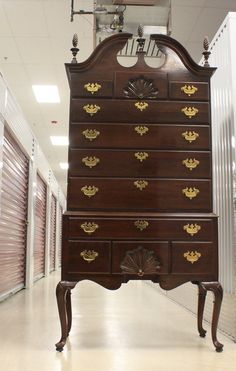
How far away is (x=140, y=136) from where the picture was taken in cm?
262

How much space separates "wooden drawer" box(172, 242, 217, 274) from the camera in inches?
98.3

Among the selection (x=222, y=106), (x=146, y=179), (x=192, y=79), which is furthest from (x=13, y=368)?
Result: (x=222, y=106)

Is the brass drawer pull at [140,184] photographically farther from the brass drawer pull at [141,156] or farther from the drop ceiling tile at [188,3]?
the drop ceiling tile at [188,3]

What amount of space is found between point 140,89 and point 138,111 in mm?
144

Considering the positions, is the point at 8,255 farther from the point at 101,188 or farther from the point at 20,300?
the point at 101,188

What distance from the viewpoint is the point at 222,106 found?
3.23m

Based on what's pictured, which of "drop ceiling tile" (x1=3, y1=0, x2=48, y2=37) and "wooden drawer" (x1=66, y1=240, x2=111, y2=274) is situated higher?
"drop ceiling tile" (x1=3, y1=0, x2=48, y2=37)

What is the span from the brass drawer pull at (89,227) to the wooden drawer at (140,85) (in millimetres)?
833

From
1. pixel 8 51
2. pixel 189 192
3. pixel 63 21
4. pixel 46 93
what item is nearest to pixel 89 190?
pixel 189 192

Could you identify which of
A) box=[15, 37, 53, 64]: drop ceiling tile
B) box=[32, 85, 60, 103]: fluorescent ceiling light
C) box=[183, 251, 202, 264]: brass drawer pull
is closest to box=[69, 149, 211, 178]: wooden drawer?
box=[183, 251, 202, 264]: brass drawer pull

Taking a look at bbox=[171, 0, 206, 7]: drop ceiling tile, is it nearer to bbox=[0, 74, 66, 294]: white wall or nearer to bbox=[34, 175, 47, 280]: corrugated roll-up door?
bbox=[0, 74, 66, 294]: white wall

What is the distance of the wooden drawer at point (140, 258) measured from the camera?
2.47 meters

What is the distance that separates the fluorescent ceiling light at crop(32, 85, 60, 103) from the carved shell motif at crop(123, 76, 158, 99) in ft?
18.0

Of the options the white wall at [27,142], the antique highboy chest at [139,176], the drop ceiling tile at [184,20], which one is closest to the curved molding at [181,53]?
the antique highboy chest at [139,176]
